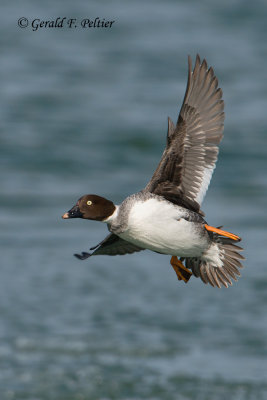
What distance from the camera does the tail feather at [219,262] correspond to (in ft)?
20.5

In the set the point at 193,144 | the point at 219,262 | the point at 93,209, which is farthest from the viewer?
the point at 219,262

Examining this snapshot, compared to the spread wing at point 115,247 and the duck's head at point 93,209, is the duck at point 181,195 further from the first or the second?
the spread wing at point 115,247

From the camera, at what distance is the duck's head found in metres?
5.83

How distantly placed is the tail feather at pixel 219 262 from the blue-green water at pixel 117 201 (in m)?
A: 5.60

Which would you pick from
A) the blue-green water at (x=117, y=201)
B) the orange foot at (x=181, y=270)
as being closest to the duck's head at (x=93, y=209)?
the orange foot at (x=181, y=270)

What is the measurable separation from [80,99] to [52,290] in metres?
12.1

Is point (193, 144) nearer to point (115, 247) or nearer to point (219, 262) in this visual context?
point (219, 262)

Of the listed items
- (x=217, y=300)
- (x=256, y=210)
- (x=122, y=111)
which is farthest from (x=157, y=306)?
(x=122, y=111)

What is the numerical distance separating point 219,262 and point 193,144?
35.4 inches

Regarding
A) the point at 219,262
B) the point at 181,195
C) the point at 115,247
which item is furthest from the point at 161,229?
the point at 115,247

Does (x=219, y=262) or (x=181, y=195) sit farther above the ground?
(x=181, y=195)

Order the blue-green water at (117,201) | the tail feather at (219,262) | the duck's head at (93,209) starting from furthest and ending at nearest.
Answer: the blue-green water at (117,201), the tail feather at (219,262), the duck's head at (93,209)

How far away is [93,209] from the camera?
19.3 feet

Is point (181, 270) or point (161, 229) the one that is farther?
point (181, 270)
